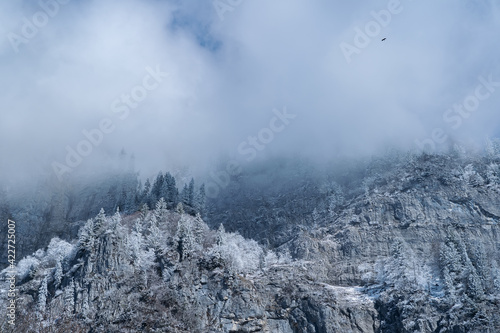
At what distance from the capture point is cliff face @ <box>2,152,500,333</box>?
116750mm

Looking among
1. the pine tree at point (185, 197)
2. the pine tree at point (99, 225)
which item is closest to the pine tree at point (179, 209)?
the pine tree at point (185, 197)

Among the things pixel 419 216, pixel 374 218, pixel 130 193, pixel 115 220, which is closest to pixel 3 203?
pixel 130 193

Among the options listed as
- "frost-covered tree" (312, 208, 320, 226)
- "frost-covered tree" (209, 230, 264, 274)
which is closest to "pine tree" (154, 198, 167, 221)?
"frost-covered tree" (209, 230, 264, 274)

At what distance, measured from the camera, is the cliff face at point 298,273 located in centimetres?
11675

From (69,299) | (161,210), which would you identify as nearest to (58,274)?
(69,299)

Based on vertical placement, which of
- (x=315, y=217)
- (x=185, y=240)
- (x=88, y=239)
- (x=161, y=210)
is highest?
(x=161, y=210)

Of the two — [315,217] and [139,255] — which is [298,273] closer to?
[315,217]

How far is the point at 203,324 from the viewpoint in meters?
119

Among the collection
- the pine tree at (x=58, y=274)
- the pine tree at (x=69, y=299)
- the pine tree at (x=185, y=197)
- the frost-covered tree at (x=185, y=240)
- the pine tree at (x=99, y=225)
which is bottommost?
the pine tree at (x=69, y=299)

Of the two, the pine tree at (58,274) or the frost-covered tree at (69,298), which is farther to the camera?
the pine tree at (58,274)

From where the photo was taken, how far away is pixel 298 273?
139 meters

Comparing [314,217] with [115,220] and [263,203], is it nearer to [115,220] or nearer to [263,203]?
[263,203]

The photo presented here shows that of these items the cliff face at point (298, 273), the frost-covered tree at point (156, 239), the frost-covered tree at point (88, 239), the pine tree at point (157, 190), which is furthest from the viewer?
the pine tree at point (157, 190)

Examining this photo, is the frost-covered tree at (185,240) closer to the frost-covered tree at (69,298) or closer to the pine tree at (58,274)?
the frost-covered tree at (69,298)
